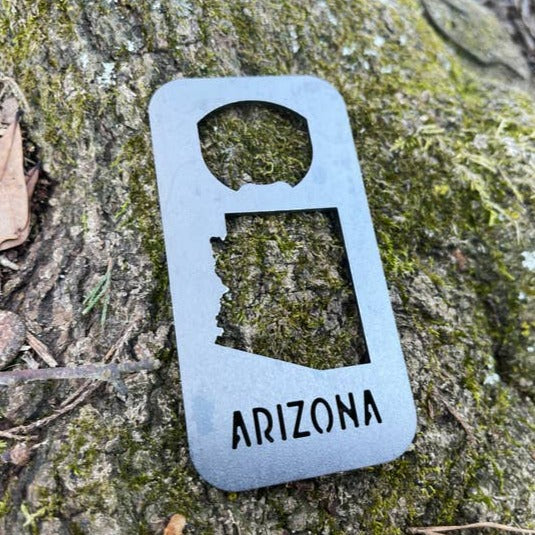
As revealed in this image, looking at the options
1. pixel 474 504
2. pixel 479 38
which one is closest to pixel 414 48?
pixel 479 38

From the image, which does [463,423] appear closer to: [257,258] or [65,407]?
[257,258]

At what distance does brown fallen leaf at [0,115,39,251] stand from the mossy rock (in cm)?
3

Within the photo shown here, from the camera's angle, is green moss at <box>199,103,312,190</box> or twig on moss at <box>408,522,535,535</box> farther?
green moss at <box>199,103,312,190</box>

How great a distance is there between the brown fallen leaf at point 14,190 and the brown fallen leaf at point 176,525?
0.56 m

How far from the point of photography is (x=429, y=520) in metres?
1.03

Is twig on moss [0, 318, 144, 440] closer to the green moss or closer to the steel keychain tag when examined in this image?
the steel keychain tag

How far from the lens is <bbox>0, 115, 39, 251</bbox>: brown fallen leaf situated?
104 centimetres

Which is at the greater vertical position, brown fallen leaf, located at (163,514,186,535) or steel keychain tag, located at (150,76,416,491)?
steel keychain tag, located at (150,76,416,491)

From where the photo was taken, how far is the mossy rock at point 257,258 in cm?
92

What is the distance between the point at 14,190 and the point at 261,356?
1.84 feet

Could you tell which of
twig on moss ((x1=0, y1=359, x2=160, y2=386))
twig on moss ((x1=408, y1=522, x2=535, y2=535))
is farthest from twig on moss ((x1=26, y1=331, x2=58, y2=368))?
twig on moss ((x1=408, y1=522, x2=535, y2=535))

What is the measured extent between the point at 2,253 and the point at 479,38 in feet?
5.12

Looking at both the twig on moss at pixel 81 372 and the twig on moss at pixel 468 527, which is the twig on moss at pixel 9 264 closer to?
the twig on moss at pixel 81 372

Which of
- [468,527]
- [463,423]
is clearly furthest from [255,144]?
[468,527]
